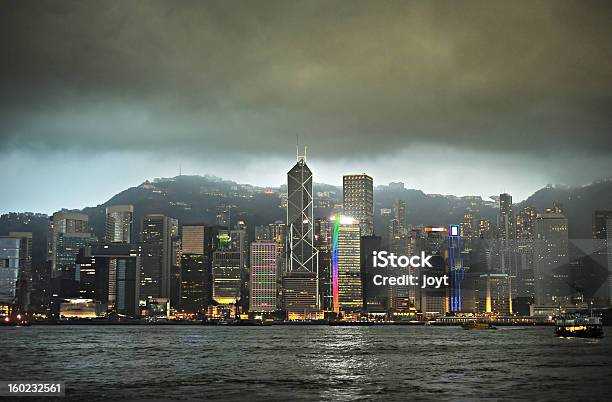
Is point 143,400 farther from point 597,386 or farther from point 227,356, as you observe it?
point 227,356

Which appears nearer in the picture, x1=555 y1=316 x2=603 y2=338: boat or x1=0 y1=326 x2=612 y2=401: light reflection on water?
x1=0 y1=326 x2=612 y2=401: light reflection on water

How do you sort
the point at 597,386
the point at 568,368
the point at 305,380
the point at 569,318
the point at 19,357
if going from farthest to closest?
the point at 569,318
the point at 19,357
the point at 568,368
the point at 305,380
the point at 597,386

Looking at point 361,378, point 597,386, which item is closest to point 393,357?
point 361,378

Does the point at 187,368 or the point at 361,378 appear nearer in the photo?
the point at 361,378

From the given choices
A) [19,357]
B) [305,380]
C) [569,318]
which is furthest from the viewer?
[569,318]

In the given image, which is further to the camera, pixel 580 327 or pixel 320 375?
pixel 580 327

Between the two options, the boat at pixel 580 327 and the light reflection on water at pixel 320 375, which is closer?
the light reflection on water at pixel 320 375

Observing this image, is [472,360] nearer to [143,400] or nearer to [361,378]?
[361,378]
